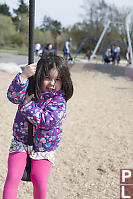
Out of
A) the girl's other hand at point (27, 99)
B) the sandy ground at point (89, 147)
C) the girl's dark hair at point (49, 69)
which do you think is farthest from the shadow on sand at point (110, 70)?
the girl's other hand at point (27, 99)

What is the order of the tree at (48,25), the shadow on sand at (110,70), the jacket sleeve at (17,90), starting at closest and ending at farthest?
the jacket sleeve at (17,90) < the tree at (48,25) < the shadow on sand at (110,70)

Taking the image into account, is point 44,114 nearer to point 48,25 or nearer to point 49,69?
point 49,69

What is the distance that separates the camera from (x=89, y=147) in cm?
409

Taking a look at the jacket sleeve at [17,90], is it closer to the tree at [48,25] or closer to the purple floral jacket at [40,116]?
the purple floral jacket at [40,116]

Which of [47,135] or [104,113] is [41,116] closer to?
[47,135]

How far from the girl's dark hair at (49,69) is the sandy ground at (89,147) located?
57.1 inches

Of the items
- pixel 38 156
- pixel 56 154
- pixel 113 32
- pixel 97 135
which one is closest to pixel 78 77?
pixel 97 135

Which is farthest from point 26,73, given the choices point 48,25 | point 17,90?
point 48,25

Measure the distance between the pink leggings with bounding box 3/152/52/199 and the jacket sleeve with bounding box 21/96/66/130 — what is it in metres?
0.26

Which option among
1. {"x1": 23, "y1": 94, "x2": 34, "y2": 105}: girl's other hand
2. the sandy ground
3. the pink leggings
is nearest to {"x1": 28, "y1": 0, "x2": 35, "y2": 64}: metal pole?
{"x1": 23, "y1": 94, "x2": 34, "y2": 105}: girl's other hand

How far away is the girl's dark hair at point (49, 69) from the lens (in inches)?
65.7

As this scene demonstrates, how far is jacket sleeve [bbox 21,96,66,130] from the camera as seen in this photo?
1.62 metres

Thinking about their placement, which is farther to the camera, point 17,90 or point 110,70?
point 110,70

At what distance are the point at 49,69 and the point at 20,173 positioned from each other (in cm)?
70
